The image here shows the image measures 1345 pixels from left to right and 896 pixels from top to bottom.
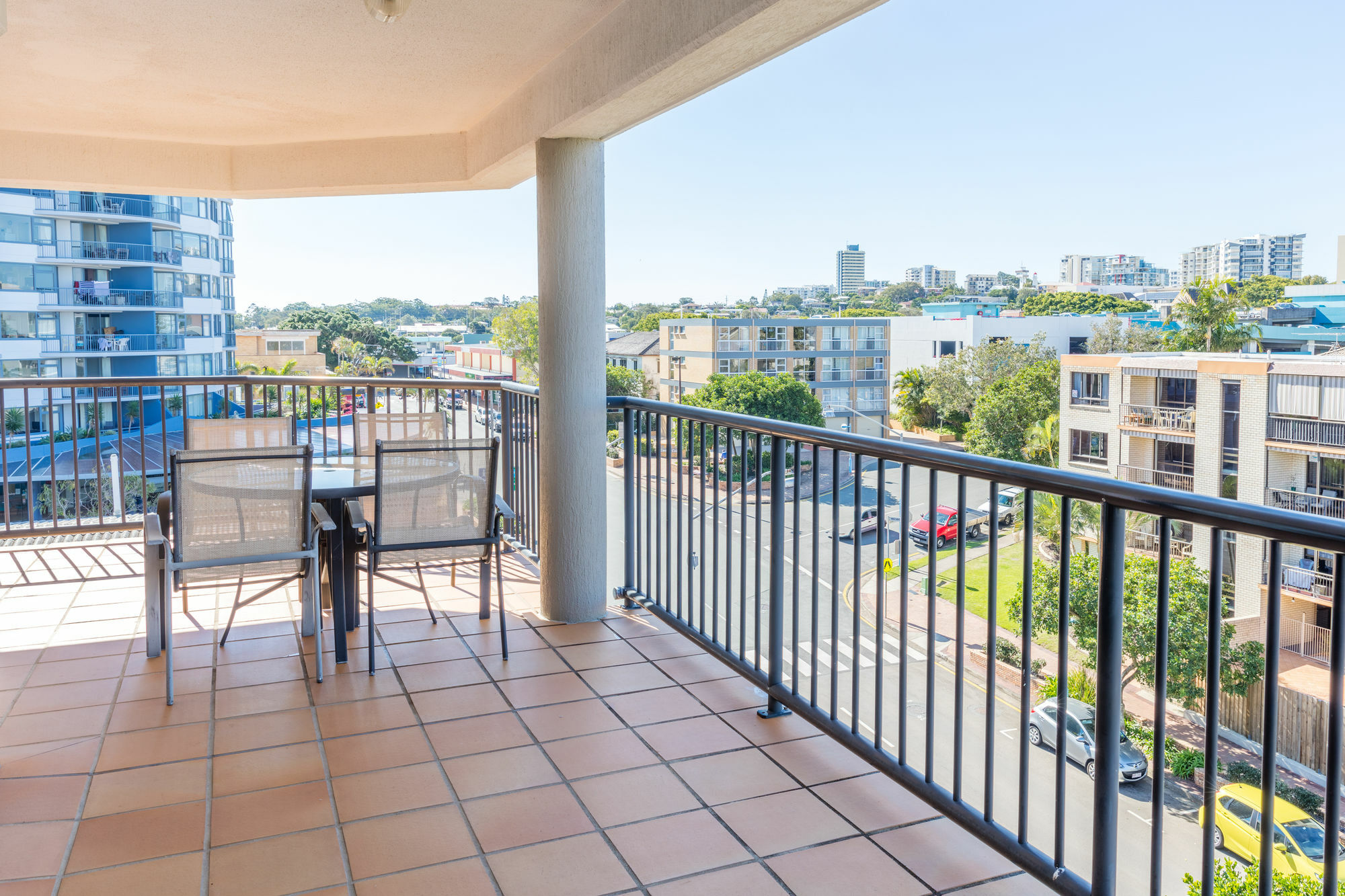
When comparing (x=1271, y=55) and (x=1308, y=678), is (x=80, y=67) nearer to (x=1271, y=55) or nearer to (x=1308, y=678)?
(x=1308, y=678)

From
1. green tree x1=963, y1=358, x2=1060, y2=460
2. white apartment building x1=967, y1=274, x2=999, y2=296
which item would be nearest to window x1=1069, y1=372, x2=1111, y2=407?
green tree x1=963, y1=358, x2=1060, y2=460

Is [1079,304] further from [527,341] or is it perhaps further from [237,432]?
[237,432]

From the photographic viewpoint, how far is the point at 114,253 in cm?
3284

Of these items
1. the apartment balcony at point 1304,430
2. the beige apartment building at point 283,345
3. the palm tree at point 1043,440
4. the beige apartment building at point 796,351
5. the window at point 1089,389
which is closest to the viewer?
the apartment balcony at point 1304,430

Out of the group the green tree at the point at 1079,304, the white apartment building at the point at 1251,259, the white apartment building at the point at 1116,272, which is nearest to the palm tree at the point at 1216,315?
the green tree at the point at 1079,304

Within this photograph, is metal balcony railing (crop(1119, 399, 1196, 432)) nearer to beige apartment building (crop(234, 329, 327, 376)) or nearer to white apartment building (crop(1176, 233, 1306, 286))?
white apartment building (crop(1176, 233, 1306, 286))

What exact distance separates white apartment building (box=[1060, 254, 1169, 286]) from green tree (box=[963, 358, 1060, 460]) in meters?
6.79

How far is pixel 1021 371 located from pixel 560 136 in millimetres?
9396

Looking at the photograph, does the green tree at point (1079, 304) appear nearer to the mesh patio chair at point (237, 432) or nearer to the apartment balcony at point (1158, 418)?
the apartment balcony at point (1158, 418)

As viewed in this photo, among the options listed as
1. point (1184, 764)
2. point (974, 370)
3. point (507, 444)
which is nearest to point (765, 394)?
point (974, 370)

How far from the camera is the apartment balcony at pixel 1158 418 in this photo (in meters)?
6.82

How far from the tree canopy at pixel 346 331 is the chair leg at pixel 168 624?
21.4 meters

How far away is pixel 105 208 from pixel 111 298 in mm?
3498

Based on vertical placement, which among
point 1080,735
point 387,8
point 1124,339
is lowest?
point 1080,735
